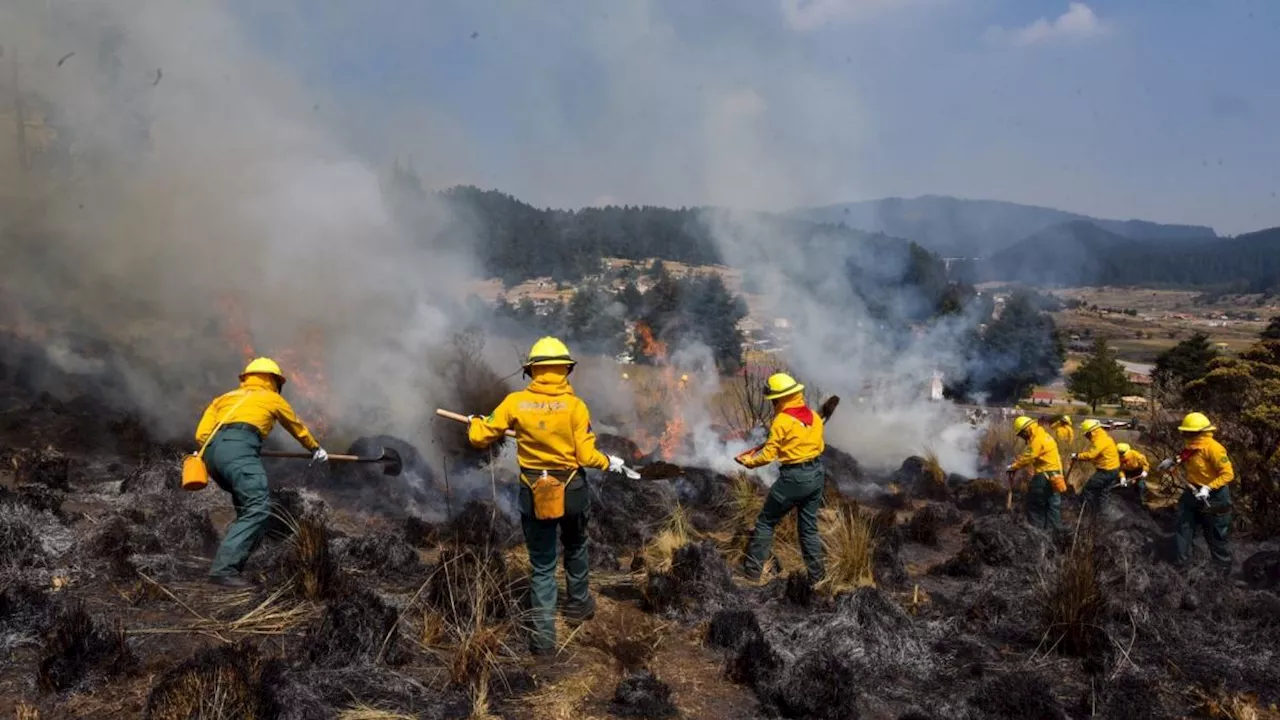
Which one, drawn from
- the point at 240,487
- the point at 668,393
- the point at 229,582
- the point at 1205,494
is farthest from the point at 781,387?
the point at 668,393

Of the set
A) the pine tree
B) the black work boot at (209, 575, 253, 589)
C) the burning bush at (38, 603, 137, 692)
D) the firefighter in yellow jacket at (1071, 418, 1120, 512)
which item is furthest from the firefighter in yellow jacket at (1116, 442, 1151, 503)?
the pine tree

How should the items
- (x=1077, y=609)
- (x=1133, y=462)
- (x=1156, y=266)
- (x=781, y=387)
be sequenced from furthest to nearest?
(x=1156, y=266) → (x=1133, y=462) → (x=781, y=387) → (x=1077, y=609)

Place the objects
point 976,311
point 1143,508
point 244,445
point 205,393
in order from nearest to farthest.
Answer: point 244,445, point 1143,508, point 205,393, point 976,311

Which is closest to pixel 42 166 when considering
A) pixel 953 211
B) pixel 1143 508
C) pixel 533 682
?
pixel 533 682

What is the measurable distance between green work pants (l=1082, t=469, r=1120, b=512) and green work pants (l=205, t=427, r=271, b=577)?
10.7 metres

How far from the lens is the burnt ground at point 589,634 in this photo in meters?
4.43

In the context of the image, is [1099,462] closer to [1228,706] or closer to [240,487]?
[1228,706]

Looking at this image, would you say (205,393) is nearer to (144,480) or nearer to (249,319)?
(249,319)

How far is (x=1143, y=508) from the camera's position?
13.1m

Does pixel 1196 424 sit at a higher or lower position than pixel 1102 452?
higher

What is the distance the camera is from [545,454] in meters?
5.50

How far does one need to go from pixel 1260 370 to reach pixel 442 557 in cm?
1500

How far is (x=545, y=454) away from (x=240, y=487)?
2558 mm

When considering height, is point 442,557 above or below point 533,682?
above
